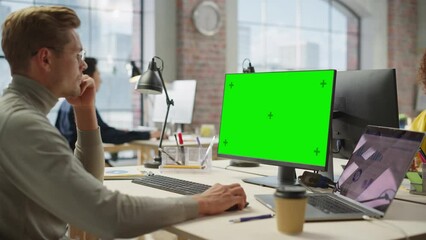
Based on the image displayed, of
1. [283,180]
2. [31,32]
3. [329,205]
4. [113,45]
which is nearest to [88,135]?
[31,32]

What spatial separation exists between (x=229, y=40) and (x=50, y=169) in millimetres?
5245

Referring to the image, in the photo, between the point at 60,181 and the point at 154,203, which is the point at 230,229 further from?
the point at 60,181

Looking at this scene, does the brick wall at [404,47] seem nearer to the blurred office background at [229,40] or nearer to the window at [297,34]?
the blurred office background at [229,40]

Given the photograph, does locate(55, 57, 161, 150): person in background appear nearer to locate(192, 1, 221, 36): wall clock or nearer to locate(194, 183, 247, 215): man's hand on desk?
locate(192, 1, 221, 36): wall clock

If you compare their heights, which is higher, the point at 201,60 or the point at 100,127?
the point at 201,60

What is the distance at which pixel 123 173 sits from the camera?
2.17 meters

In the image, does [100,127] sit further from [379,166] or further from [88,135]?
[379,166]

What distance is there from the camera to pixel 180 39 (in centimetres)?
583

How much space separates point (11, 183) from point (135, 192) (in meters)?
0.58

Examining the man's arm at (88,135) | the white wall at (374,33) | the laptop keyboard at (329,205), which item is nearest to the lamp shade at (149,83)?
the man's arm at (88,135)

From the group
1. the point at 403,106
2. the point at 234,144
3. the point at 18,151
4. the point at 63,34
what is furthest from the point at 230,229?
the point at 403,106

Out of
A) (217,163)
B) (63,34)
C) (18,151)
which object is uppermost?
(63,34)

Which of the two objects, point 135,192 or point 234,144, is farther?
point 234,144

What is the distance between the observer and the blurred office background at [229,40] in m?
5.71
